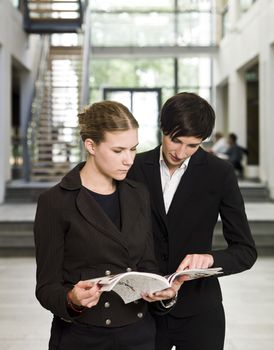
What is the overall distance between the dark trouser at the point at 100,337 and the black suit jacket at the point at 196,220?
0.86 ft

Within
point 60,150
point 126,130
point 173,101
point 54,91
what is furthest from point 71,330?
point 54,91

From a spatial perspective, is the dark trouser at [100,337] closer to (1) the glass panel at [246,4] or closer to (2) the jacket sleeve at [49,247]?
(2) the jacket sleeve at [49,247]

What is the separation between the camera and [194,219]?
224 cm

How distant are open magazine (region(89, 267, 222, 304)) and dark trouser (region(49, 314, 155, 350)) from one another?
0.11 meters

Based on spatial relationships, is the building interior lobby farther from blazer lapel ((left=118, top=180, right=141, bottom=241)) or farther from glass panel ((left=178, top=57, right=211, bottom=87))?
blazer lapel ((left=118, top=180, right=141, bottom=241))

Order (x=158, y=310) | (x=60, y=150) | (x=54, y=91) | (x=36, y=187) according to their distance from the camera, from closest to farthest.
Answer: (x=158, y=310) < (x=36, y=187) < (x=60, y=150) < (x=54, y=91)

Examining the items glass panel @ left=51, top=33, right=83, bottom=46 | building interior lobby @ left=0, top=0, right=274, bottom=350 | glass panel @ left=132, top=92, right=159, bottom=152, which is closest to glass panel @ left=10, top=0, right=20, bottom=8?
building interior lobby @ left=0, top=0, right=274, bottom=350

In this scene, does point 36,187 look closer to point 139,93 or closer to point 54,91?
point 54,91

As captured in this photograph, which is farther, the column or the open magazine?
the column

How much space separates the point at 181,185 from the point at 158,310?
43 cm

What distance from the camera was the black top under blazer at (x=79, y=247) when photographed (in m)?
1.89

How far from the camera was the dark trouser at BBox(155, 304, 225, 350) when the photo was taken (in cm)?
222

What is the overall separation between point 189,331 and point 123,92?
2134 centimetres

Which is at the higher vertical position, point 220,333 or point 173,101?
point 173,101
